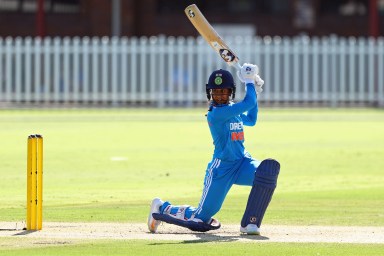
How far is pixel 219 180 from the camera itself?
36.3 feet

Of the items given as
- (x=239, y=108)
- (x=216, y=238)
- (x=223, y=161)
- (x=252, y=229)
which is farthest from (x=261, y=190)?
(x=239, y=108)

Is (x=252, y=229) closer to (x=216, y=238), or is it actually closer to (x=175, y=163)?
(x=216, y=238)

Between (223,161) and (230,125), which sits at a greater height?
(230,125)

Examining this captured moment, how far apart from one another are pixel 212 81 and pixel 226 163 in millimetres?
745

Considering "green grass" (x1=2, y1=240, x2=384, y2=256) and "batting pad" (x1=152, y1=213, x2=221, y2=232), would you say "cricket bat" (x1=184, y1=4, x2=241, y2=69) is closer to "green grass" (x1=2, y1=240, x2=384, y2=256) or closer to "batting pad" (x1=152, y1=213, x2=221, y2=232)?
"batting pad" (x1=152, y1=213, x2=221, y2=232)

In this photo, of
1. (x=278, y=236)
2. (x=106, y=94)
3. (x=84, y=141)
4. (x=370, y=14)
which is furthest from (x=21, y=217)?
(x=370, y=14)

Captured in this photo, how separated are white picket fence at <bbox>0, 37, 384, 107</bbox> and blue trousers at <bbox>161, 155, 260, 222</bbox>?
2159 cm

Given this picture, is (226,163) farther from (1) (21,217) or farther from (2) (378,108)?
(2) (378,108)

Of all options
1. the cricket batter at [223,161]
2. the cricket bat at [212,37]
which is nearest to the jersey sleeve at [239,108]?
the cricket batter at [223,161]

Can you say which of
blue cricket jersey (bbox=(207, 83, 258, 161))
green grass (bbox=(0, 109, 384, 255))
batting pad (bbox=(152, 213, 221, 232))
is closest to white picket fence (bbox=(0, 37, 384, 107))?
green grass (bbox=(0, 109, 384, 255))

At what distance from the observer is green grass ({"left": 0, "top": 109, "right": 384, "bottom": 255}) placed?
42.2 ft

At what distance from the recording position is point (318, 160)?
19.2 m

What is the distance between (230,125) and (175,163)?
7638 millimetres

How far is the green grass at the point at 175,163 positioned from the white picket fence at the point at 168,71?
1.95 meters
